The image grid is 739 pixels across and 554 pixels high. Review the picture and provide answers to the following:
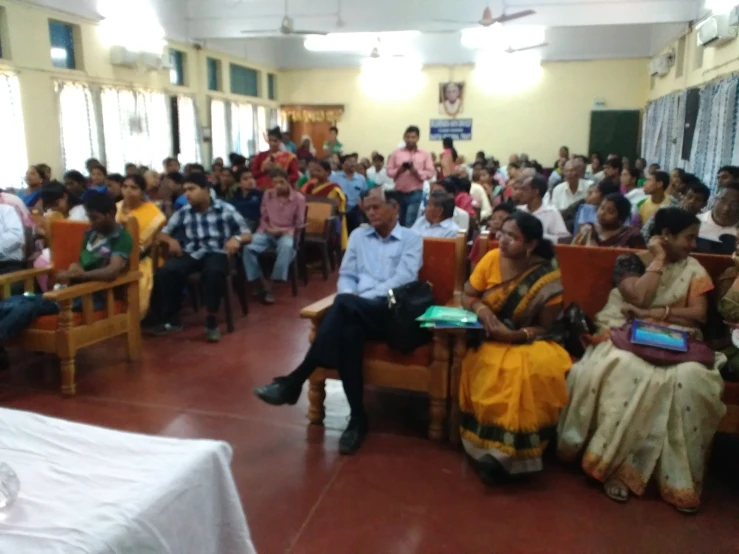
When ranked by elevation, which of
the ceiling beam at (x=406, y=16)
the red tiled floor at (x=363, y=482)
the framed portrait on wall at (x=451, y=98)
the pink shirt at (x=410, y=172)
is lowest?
the red tiled floor at (x=363, y=482)

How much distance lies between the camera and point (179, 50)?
905 centimetres

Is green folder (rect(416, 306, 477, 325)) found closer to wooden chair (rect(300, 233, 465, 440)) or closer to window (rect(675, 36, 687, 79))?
wooden chair (rect(300, 233, 465, 440))

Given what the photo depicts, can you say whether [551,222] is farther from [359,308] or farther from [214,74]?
[214,74]

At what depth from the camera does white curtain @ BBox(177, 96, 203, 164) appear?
9.05 metres

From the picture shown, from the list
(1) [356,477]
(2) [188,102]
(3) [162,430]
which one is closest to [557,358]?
(1) [356,477]

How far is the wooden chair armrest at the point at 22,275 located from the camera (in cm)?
339

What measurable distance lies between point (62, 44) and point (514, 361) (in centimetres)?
670

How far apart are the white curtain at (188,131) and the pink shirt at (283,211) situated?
4.10 meters

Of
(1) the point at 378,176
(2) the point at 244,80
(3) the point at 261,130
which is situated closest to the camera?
(1) the point at 378,176

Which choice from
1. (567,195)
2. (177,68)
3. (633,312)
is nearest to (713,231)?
(633,312)

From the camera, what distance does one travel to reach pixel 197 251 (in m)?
4.38

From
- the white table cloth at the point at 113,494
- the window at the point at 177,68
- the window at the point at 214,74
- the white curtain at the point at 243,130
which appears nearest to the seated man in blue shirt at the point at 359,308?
the white table cloth at the point at 113,494

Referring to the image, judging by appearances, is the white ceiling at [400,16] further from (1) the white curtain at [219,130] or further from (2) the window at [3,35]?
(1) the white curtain at [219,130]

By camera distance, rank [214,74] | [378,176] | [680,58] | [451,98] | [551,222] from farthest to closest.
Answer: [451,98] → [214,74] → [378,176] → [680,58] → [551,222]
